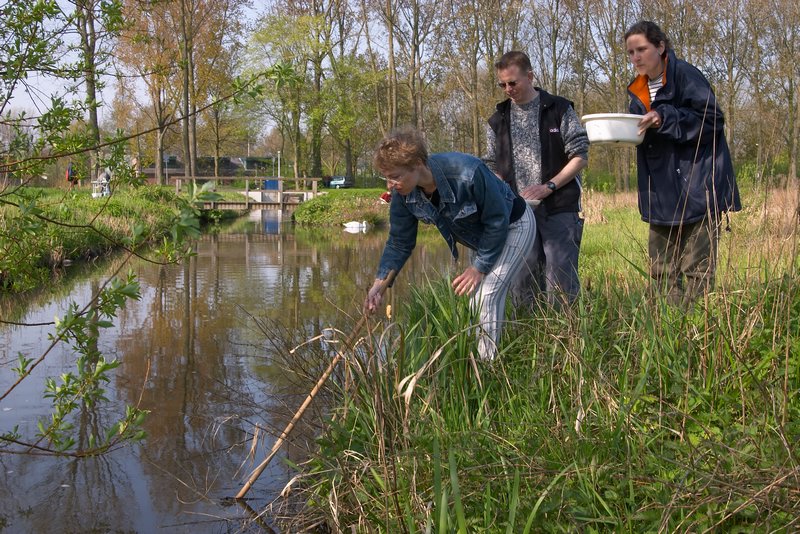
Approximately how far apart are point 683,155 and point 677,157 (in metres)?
0.03

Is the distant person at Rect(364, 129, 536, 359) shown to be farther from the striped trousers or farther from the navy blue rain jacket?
the navy blue rain jacket

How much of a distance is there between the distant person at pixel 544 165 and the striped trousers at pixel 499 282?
59 centimetres

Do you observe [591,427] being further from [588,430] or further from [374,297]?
[374,297]

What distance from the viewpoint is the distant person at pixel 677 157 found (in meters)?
4.01

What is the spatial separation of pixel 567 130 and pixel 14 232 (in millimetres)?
2847

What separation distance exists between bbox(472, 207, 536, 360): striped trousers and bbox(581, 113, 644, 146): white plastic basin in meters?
0.75

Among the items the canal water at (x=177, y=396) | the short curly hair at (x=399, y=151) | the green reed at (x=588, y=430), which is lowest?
the canal water at (x=177, y=396)

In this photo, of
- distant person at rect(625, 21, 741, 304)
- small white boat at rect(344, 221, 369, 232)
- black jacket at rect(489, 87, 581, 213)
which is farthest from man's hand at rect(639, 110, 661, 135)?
small white boat at rect(344, 221, 369, 232)

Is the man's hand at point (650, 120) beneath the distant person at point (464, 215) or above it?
above

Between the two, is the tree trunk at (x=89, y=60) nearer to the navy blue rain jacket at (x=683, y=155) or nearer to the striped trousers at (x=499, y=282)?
the striped trousers at (x=499, y=282)

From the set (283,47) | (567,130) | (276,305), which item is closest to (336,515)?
(567,130)

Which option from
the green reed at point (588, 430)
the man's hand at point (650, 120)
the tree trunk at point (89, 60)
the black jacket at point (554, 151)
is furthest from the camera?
the black jacket at point (554, 151)

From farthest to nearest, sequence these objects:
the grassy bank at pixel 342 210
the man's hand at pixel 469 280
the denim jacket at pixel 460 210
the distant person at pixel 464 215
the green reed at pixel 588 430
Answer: the grassy bank at pixel 342 210
the man's hand at pixel 469 280
the denim jacket at pixel 460 210
the distant person at pixel 464 215
the green reed at pixel 588 430

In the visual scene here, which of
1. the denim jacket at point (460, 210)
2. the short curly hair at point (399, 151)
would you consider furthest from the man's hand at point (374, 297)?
the short curly hair at point (399, 151)
